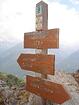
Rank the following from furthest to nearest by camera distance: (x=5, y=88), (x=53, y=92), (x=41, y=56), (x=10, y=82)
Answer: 1. (x=10, y=82)
2. (x=5, y=88)
3. (x=41, y=56)
4. (x=53, y=92)

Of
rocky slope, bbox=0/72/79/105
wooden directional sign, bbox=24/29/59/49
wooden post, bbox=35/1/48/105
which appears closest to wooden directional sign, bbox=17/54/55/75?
wooden post, bbox=35/1/48/105

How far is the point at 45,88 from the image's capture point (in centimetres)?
1038

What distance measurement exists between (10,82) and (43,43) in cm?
621

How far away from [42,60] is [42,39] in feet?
2.28

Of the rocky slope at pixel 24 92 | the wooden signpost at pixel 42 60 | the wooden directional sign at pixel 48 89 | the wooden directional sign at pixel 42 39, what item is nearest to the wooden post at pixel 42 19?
the wooden signpost at pixel 42 60

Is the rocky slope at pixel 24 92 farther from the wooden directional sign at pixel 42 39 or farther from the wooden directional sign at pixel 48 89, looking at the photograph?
the wooden directional sign at pixel 42 39

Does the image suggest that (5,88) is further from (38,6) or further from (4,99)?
(38,6)

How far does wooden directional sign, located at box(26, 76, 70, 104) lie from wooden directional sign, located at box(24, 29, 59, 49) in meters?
1.13

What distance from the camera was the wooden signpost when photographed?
10023 millimetres

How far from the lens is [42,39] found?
10688 mm

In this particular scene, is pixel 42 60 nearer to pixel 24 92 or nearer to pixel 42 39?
pixel 42 39

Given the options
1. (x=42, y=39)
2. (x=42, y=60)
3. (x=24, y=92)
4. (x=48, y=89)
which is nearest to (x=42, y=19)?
(x=42, y=39)

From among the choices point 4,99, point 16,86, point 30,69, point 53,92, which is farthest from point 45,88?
point 16,86

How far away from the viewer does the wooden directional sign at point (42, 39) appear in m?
10.2
